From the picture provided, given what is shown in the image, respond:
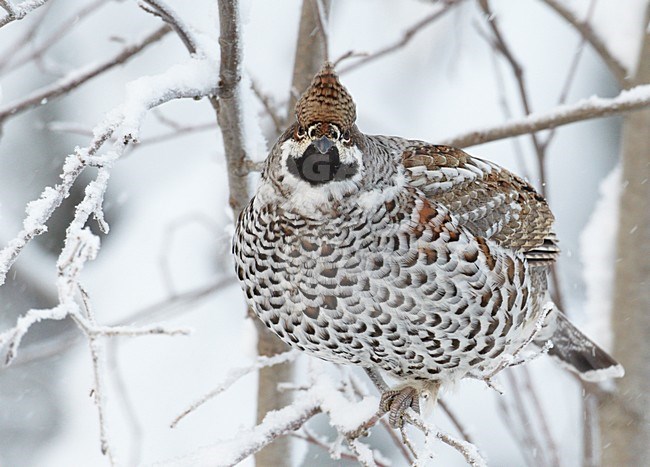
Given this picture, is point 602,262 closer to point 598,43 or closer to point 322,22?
point 598,43

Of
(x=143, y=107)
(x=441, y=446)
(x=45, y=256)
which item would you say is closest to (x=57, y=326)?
(x=45, y=256)

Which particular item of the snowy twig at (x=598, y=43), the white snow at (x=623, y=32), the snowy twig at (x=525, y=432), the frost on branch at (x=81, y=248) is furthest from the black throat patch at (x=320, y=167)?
the white snow at (x=623, y=32)

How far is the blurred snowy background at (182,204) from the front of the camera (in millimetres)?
6297

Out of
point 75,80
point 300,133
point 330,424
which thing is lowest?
point 330,424

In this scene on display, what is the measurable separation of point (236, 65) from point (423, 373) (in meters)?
1.14

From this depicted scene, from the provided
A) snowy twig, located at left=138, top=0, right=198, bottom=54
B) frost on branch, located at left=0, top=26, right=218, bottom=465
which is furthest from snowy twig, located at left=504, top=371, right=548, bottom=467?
frost on branch, located at left=0, top=26, right=218, bottom=465

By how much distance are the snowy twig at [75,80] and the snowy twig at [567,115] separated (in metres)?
1.26

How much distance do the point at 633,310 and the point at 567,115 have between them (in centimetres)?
142

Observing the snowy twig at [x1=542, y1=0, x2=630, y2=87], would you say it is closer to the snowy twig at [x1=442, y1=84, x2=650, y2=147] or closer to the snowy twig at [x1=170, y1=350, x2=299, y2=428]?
the snowy twig at [x1=442, y1=84, x2=650, y2=147]

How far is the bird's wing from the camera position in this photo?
2.68 m

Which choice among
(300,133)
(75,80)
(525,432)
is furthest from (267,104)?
(525,432)

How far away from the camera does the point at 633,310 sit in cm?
405

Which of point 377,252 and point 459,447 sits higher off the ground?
point 377,252

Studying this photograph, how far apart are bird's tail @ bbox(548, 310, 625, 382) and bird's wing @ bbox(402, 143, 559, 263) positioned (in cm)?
64
